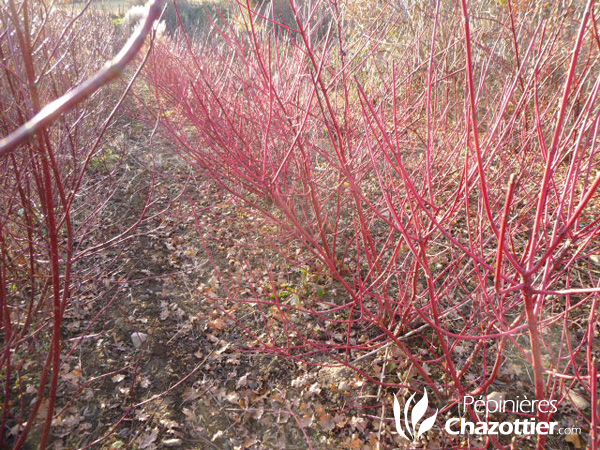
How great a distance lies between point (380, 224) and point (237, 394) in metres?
2.25

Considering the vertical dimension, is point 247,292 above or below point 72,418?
below

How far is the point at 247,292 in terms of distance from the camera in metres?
3.59

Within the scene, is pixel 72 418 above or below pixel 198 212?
below

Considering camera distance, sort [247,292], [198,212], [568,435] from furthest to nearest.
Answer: [198,212] < [247,292] < [568,435]

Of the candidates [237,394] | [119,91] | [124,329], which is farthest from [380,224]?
[119,91]

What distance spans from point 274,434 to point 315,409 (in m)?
0.30

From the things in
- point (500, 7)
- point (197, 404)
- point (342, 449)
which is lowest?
point (342, 449)

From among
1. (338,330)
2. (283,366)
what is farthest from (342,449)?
(338,330)

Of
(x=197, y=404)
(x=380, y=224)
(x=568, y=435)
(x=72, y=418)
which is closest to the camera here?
(x=568, y=435)

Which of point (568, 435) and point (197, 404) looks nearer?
point (568, 435)

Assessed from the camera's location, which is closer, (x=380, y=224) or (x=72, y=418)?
(x=72, y=418)

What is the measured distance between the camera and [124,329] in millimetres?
3014

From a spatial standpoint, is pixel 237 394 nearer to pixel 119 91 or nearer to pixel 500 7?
pixel 500 7

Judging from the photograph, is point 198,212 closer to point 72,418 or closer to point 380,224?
point 380,224
